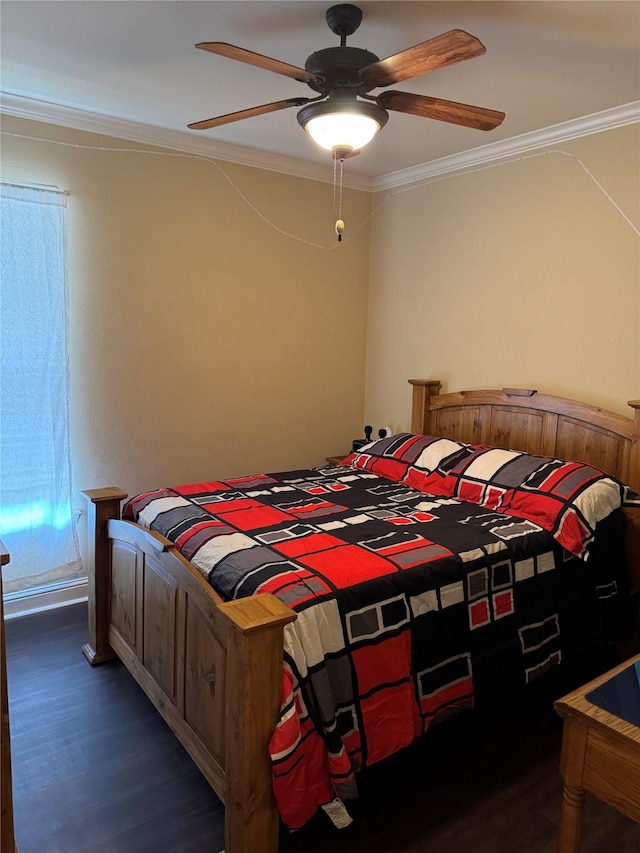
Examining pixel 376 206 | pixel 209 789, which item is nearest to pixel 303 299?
pixel 376 206

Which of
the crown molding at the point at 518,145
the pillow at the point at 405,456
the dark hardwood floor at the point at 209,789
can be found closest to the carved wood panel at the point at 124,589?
the dark hardwood floor at the point at 209,789

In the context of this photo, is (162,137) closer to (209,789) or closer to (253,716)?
(253,716)

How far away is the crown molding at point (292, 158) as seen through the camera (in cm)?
278

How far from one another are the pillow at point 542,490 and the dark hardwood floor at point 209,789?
28.0 inches

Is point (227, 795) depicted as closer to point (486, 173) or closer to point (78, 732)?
point (78, 732)

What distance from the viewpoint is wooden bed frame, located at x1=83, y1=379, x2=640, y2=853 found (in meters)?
1.56

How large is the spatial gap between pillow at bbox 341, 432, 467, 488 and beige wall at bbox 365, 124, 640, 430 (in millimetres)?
530

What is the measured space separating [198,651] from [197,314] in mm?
2112

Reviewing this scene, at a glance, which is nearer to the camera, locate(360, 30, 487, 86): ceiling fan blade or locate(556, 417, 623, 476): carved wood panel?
locate(360, 30, 487, 86): ceiling fan blade

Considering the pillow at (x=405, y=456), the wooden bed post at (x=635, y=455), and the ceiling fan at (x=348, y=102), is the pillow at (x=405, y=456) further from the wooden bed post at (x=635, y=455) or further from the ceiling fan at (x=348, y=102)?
the ceiling fan at (x=348, y=102)

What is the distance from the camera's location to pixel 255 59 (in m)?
1.67

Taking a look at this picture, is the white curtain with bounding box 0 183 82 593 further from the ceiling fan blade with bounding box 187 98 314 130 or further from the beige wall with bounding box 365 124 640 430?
the beige wall with bounding box 365 124 640 430

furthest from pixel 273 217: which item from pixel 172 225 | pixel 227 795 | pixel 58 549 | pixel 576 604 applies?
pixel 227 795

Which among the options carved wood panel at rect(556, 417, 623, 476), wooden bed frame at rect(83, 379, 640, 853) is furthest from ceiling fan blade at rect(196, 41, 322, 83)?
carved wood panel at rect(556, 417, 623, 476)
